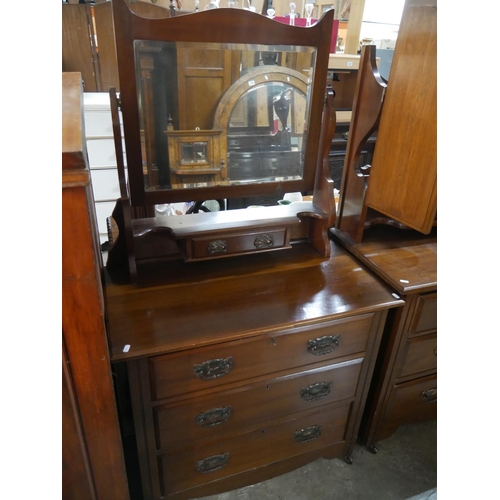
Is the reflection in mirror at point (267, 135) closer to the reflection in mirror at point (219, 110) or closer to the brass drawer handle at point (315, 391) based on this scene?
the reflection in mirror at point (219, 110)

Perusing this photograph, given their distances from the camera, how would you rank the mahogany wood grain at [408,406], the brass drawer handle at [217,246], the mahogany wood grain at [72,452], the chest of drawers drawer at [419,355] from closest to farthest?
the mahogany wood grain at [72,452] < the brass drawer handle at [217,246] < the chest of drawers drawer at [419,355] < the mahogany wood grain at [408,406]

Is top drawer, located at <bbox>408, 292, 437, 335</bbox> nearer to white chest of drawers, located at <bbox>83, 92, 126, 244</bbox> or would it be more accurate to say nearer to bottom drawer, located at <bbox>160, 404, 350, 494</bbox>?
bottom drawer, located at <bbox>160, 404, 350, 494</bbox>

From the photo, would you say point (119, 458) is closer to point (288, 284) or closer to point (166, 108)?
point (288, 284)

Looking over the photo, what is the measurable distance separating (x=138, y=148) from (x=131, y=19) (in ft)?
0.91

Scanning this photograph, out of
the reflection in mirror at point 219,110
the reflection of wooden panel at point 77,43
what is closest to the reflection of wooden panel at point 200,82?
the reflection in mirror at point 219,110

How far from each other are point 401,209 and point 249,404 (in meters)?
0.72

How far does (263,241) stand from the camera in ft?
3.89

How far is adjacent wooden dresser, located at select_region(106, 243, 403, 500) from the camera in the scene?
3.11 ft

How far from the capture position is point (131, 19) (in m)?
0.86

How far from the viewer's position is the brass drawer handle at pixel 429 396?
1399 millimetres

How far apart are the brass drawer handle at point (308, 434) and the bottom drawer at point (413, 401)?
0.92ft

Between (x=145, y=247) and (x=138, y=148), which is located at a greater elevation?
(x=138, y=148)

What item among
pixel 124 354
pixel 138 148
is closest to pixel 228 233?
pixel 138 148

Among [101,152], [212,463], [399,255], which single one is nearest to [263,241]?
[399,255]
